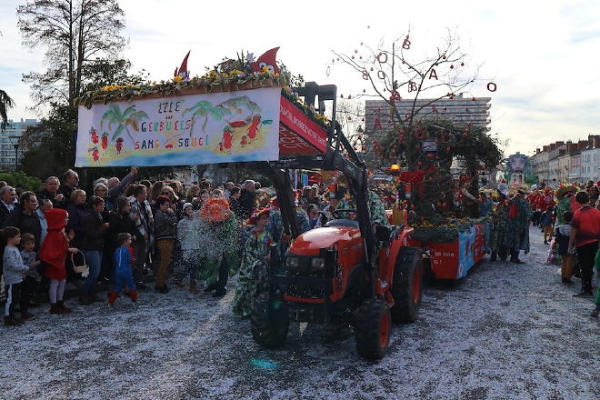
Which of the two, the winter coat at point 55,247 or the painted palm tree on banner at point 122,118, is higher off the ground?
the painted palm tree on banner at point 122,118

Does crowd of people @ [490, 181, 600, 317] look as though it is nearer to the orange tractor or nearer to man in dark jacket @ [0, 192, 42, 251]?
the orange tractor

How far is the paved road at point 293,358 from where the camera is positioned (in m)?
3.67

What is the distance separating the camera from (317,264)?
4160mm

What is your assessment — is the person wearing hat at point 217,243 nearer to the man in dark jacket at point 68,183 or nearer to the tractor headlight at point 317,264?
the man in dark jacket at point 68,183

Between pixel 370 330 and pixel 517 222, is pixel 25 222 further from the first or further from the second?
pixel 517 222

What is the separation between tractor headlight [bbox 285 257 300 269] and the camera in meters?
4.24

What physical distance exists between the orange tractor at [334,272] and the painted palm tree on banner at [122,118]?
1033 millimetres

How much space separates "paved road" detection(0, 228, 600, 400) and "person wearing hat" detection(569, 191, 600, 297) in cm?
87

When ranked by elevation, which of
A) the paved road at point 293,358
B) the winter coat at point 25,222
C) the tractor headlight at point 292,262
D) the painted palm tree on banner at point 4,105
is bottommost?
the paved road at point 293,358

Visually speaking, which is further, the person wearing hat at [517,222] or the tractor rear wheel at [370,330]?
the person wearing hat at [517,222]

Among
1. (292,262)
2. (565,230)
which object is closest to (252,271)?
(292,262)

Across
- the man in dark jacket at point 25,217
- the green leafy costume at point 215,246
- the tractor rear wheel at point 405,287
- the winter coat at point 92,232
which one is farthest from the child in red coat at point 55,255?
the tractor rear wheel at point 405,287

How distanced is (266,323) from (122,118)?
226cm

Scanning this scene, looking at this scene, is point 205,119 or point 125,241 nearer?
point 205,119
